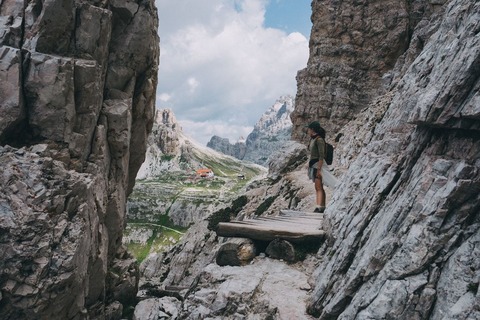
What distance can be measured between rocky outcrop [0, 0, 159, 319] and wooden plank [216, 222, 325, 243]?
12.9 metres

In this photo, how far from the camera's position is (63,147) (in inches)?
936

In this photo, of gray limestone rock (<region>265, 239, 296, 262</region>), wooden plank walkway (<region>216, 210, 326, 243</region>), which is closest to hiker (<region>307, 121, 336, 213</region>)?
wooden plank walkway (<region>216, 210, 326, 243</region>)

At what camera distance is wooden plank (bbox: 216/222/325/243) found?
485 inches

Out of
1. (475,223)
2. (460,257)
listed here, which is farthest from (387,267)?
(475,223)

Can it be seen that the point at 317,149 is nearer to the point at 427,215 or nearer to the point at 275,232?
the point at 275,232

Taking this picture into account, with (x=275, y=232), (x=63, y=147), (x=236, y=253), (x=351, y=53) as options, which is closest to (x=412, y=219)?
(x=275, y=232)

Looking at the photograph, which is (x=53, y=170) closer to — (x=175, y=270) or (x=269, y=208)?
(x=269, y=208)

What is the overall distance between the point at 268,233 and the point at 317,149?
17.6 feet

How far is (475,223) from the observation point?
6078 mm

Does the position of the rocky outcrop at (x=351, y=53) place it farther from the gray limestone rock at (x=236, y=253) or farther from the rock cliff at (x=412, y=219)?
the rock cliff at (x=412, y=219)

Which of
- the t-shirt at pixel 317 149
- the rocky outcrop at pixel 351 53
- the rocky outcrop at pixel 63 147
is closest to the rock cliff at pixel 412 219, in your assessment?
the t-shirt at pixel 317 149

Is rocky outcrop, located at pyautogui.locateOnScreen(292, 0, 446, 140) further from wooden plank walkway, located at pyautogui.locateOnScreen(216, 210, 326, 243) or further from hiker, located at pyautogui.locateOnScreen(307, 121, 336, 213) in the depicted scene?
wooden plank walkway, located at pyautogui.locateOnScreen(216, 210, 326, 243)

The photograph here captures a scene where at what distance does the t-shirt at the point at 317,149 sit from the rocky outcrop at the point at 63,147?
15206 millimetres

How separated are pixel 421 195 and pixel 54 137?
914 inches
